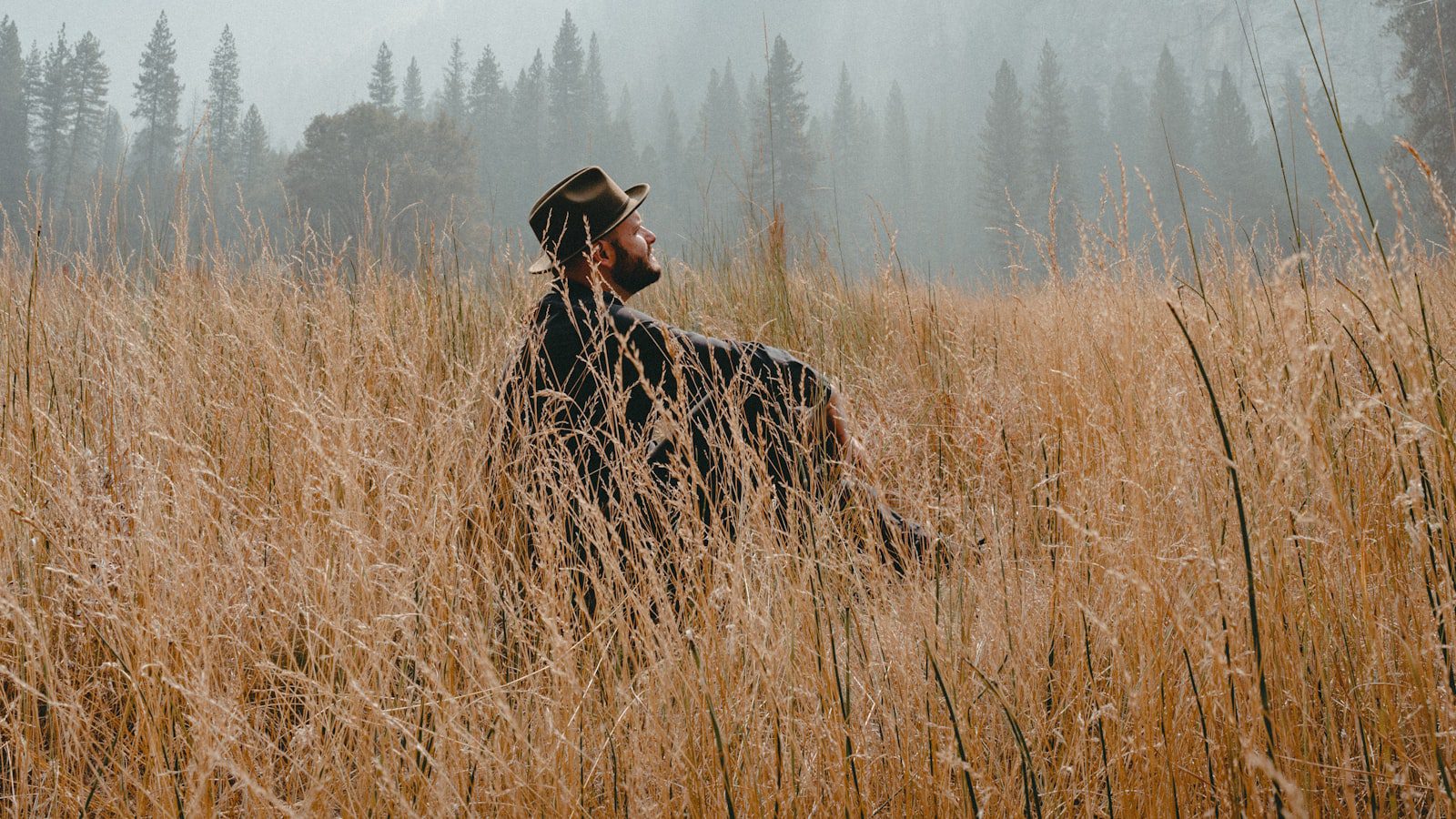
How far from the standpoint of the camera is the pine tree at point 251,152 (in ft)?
153

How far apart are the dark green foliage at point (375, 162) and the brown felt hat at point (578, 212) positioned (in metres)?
25.5

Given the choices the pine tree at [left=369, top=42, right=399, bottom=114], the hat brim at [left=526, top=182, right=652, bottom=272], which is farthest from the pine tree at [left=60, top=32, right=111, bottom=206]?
the hat brim at [left=526, top=182, right=652, bottom=272]

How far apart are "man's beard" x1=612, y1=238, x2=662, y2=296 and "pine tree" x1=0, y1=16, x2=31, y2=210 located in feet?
171

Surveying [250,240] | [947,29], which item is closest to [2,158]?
[250,240]

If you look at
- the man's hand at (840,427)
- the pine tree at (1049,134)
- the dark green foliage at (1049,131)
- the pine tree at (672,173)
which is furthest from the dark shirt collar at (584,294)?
the pine tree at (672,173)

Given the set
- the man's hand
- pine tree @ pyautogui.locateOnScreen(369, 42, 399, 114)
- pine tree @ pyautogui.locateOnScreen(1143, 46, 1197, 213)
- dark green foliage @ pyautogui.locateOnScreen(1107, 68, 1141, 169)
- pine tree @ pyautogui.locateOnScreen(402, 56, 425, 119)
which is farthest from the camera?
pine tree @ pyautogui.locateOnScreen(402, 56, 425, 119)

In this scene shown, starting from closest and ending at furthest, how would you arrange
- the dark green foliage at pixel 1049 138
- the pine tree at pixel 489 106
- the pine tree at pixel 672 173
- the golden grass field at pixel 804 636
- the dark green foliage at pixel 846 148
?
the golden grass field at pixel 804 636 < the dark green foliage at pixel 1049 138 < the pine tree at pixel 489 106 < the pine tree at pixel 672 173 < the dark green foliage at pixel 846 148

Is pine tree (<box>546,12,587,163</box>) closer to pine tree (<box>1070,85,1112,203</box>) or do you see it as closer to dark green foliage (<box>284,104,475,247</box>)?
dark green foliage (<box>284,104,475,247</box>)

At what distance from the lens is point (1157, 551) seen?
1392 millimetres

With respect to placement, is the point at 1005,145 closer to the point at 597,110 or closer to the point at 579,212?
the point at 597,110

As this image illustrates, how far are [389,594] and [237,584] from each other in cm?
42

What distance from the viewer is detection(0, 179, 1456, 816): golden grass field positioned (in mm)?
1023

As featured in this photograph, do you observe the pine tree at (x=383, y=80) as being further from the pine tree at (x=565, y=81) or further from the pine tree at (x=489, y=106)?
the pine tree at (x=565, y=81)

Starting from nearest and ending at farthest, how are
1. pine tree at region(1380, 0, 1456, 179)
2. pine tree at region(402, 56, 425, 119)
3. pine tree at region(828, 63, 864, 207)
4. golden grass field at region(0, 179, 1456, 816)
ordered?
1. golden grass field at region(0, 179, 1456, 816)
2. pine tree at region(1380, 0, 1456, 179)
3. pine tree at region(828, 63, 864, 207)
4. pine tree at region(402, 56, 425, 119)
